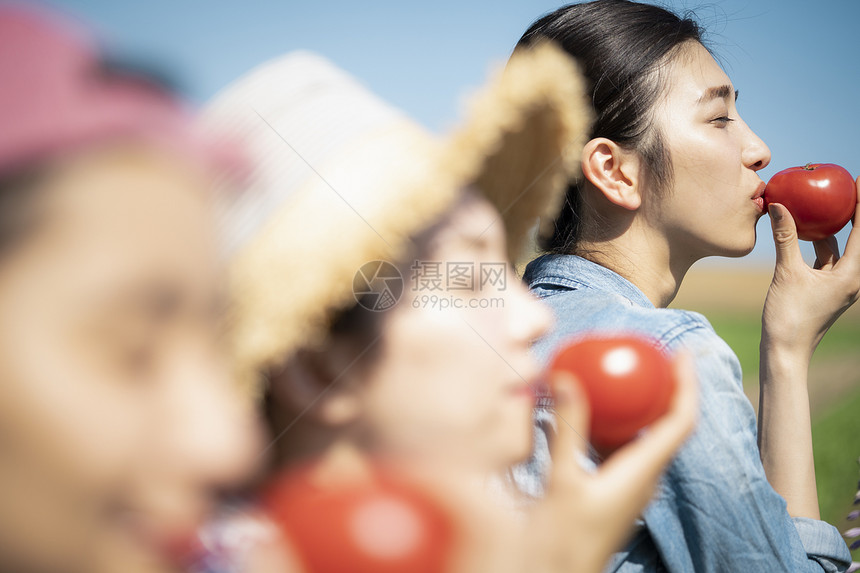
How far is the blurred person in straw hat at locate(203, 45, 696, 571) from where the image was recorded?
56cm

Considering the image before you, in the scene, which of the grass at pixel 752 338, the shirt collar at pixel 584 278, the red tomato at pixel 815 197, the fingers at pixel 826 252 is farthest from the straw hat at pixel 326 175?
the grass at pixel 752 338

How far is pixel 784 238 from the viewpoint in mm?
1827

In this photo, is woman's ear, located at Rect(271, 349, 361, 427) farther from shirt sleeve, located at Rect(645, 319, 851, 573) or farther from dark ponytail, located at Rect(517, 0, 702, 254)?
dark ponytail, located at Rect(517, 0, 702, 254)

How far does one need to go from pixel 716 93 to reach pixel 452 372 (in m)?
1.24

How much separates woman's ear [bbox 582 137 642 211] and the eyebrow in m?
0.21

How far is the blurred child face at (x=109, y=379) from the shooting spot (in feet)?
1.12

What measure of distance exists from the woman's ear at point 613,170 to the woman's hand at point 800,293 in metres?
0.54

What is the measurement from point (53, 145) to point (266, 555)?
348mm

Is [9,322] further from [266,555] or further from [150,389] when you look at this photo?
[266,555]

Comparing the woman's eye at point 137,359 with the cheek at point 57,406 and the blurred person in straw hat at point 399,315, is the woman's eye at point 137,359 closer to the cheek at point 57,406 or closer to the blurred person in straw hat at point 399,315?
the cheek at point 57,406

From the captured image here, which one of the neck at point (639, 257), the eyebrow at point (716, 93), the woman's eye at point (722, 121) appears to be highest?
the eyebrow at point (716, 93)

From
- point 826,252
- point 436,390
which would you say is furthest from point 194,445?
point 826,252

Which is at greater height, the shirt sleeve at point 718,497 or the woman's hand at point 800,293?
the woman's hand at point 800,293

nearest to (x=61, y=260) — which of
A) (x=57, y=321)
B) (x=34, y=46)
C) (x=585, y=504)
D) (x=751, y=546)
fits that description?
(x=57, y=321)
